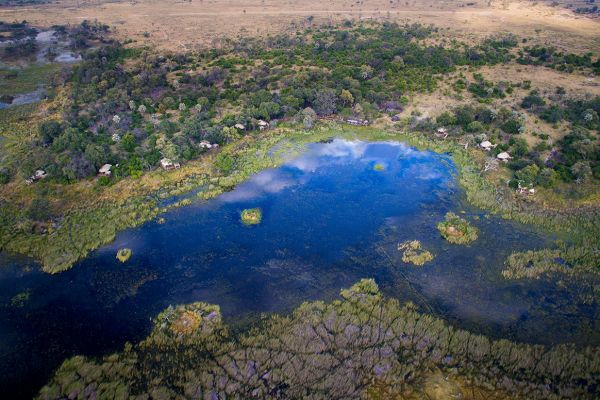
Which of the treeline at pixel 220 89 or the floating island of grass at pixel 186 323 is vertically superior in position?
the treeline at pixel 220 89

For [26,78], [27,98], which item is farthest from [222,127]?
[26,78]

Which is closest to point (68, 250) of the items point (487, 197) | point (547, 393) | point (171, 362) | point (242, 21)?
point (171, 362)

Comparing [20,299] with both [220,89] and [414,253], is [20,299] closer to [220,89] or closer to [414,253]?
[414,253]

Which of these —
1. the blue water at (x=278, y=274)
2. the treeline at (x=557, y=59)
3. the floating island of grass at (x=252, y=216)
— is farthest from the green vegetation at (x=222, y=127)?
the floating island of grass at (x=252, y=216)

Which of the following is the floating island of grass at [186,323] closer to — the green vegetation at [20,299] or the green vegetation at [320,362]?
the green vegetation at [320,362]

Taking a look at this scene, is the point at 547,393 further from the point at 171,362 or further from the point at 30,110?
the point at 30,110

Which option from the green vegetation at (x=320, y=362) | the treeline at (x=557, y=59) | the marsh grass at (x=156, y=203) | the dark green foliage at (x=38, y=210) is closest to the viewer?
the green vegetation at (x=320, y=362)
